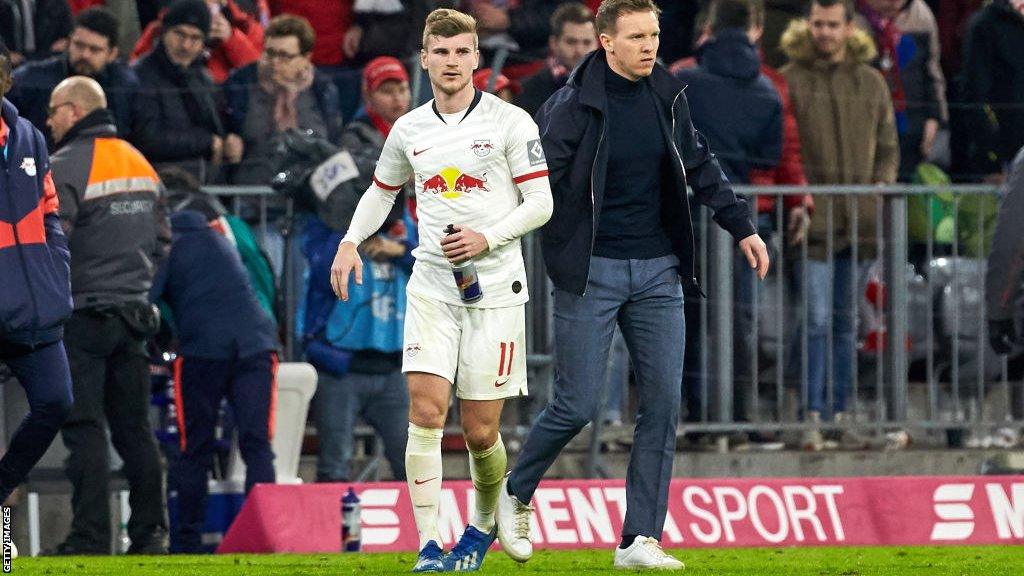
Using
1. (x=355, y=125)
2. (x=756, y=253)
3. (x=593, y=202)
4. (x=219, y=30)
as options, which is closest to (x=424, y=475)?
(x=593, y=202)

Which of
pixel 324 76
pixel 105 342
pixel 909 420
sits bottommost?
pixel 909 420

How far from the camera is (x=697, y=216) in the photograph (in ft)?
43.3

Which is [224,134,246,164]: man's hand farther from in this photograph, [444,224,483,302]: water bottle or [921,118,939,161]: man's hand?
[444,224,483,302]: water bottle

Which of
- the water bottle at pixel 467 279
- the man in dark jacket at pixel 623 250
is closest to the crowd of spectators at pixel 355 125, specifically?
the man in dark jacket at pixel 623 250

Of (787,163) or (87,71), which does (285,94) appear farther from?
(787,163)

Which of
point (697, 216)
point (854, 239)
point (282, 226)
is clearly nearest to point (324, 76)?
point (282, 226)

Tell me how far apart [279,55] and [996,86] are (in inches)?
178

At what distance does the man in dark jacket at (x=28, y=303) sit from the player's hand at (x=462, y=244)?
2321 millimetres

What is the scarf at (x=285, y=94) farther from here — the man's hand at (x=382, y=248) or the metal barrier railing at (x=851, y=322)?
the metal barrier railing at (x=851, y=322)

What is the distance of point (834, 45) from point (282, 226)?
3.61 metres

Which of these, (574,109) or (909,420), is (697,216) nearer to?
(909,420)

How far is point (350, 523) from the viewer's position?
35.0 feet

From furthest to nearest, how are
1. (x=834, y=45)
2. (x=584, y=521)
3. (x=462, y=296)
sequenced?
(x=834, y=45) < (x=584, y=521) < (x=462, y=296)

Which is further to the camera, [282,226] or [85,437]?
[282,226]
